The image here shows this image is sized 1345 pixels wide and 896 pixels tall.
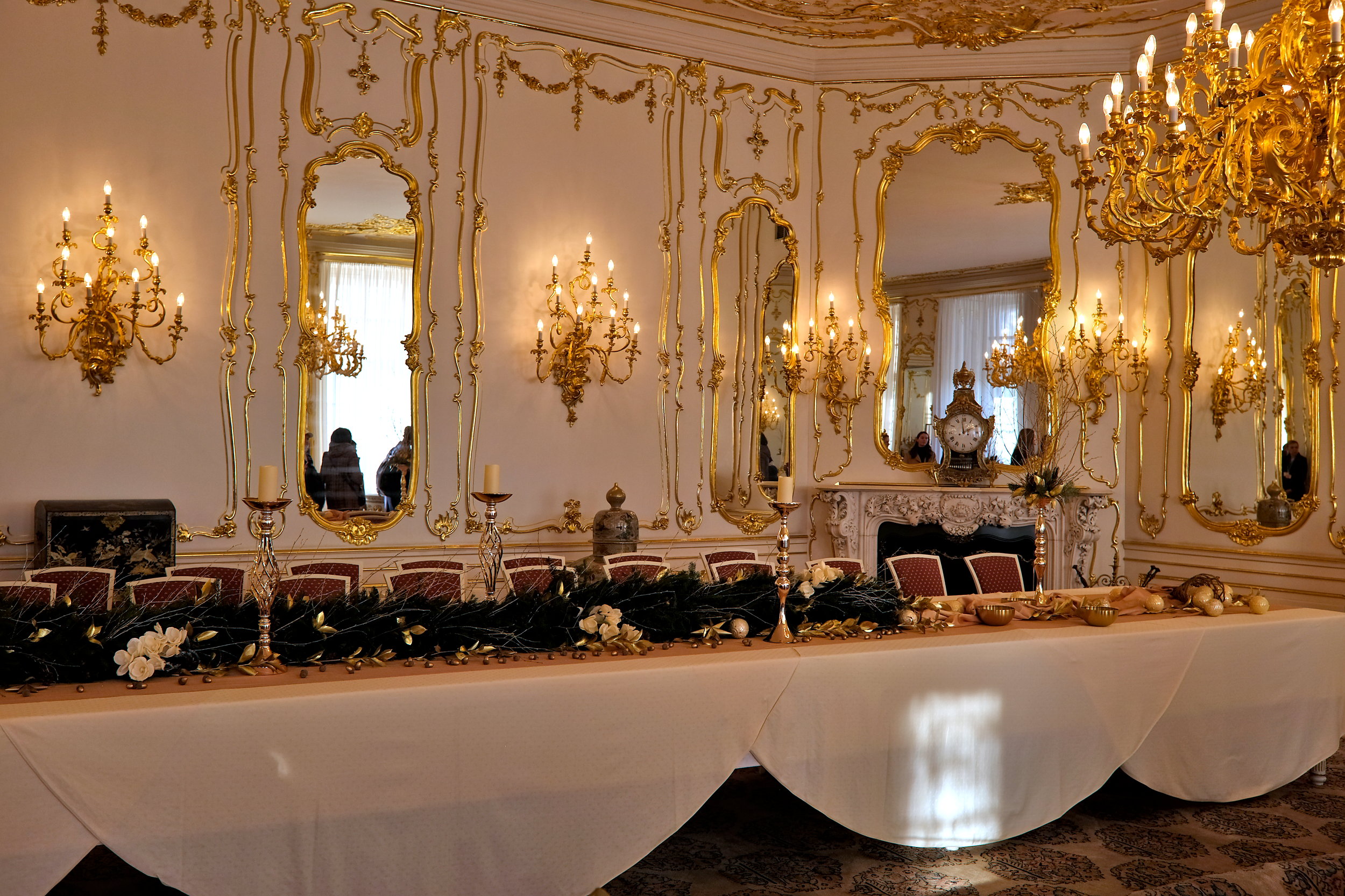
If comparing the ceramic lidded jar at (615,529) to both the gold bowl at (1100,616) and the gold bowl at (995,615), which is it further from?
the gold bowl at (1100,616)

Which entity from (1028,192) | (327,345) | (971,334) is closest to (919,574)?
(971,334)

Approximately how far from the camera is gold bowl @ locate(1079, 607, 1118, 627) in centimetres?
405

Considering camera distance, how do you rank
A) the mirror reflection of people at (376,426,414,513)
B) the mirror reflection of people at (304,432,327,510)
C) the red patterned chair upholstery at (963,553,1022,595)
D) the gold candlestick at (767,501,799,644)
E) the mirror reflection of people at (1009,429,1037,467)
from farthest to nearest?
the mirror reflection of people at (1009,429,1037,467) < the mirror reflection of people at (376,426,414,513) < the mirror reflection of people at (304,432,327,510) < the red patterned chair upholstery at (963,553,1022,595) < the gold candlestick at (767,501,799,644)

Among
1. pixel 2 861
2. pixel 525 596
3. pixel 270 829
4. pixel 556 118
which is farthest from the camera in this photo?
pixel 556 118

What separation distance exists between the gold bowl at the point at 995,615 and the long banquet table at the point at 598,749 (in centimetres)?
6

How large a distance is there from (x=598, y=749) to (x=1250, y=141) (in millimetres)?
3370

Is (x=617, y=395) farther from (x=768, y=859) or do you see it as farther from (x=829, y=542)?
(x=768, y=859)

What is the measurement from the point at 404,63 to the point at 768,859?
5.50 meters

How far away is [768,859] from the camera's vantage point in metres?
3.65

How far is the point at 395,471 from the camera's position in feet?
22.9

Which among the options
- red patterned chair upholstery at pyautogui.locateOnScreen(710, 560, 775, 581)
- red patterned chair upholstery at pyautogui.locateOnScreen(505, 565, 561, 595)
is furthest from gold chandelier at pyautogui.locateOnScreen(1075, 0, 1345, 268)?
red patterned chair upholstery at pyautogui.locateOnScreen(505, 565, 561, 595)

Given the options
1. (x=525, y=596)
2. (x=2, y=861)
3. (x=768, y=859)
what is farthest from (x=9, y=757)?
(x=768, y=859)

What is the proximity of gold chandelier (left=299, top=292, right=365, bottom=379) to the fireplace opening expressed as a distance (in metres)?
3.94

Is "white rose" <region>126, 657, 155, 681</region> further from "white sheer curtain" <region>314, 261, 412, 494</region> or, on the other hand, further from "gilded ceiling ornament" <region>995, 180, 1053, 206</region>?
"gilded ceiling ornament" <region>995, 180, 1053, 206</region>
